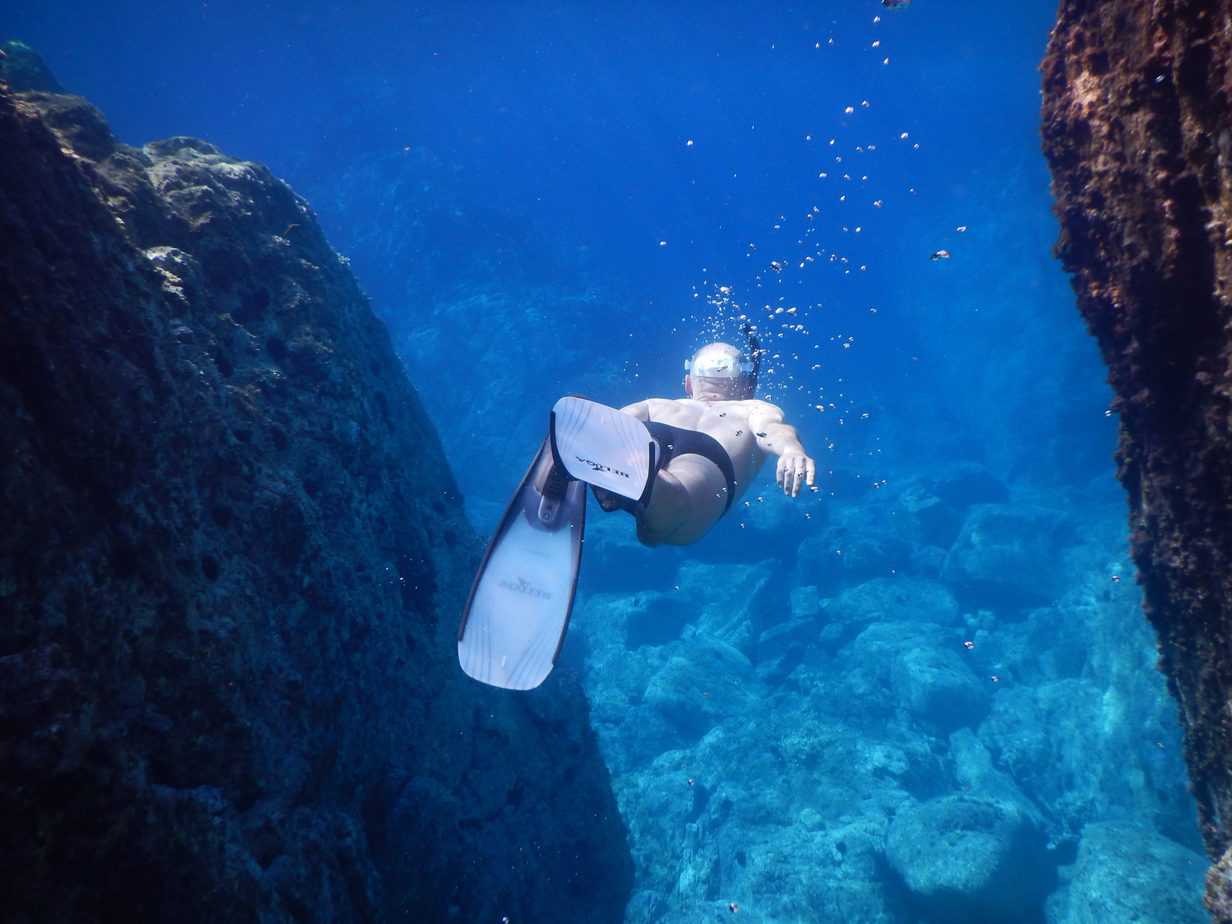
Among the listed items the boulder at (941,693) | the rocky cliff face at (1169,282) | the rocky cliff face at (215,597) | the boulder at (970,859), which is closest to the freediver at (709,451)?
the rocky cliff face at (1169,282)

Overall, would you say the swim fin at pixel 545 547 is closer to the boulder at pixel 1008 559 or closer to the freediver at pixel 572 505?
the freediver at pixel 572 505

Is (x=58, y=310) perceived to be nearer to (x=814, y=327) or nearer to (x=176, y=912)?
(x=176, y=912)

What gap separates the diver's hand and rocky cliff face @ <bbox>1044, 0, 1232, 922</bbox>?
1.67 meters

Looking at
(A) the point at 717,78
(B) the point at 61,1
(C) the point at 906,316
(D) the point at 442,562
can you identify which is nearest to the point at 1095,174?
(D) the point at 442,562

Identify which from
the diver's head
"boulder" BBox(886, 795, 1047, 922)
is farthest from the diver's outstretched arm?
"boulder" BBox(886, 795, 1047, 922)

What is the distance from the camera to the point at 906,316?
202ft

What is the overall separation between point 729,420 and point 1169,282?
300 cm

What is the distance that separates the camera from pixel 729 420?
5.10m

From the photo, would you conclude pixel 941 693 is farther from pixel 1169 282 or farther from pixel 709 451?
pixel 1169 282

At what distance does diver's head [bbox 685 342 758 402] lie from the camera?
588 centimetres

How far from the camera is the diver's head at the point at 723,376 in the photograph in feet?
19.3

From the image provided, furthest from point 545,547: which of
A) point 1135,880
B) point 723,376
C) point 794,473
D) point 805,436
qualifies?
point 805,436

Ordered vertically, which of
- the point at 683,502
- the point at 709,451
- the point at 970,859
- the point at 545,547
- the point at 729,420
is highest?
the point at 729,420

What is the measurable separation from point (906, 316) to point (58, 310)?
69448mm
